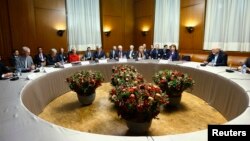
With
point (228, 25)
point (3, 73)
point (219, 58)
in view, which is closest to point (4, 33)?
point (3, 73)

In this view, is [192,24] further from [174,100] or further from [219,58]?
[174,100]

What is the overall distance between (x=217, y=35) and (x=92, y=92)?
4.42m

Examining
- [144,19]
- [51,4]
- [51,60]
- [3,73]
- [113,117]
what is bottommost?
[113,117]

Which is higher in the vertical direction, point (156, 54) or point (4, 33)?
point (4, 33)

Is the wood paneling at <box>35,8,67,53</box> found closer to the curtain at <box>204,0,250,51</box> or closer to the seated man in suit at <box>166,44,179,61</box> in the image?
the seated man in suit at <box>166,44,179,61</box>

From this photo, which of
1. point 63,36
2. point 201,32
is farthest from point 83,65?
point 201,32

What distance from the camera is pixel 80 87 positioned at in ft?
13.8

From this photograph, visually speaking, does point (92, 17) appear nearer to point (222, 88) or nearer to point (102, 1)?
point (102, 1)

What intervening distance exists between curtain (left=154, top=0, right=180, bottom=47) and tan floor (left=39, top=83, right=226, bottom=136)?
12.4 feet

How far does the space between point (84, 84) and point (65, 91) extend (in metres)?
1.52

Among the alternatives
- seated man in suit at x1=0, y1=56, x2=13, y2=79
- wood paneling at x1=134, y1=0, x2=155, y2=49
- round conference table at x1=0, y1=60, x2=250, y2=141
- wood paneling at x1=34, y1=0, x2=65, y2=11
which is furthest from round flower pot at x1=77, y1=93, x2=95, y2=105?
wood paneling at x1=134, y1=0, x2=155, y2=49

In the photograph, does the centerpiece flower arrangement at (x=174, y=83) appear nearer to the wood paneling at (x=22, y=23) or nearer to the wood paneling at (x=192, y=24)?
the wood paneling at (x=192, y=24)

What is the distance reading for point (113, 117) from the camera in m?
3.87

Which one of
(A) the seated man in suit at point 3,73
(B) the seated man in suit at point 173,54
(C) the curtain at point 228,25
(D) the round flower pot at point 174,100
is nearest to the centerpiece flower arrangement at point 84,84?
(A) the seated man in suit at point 3,73
